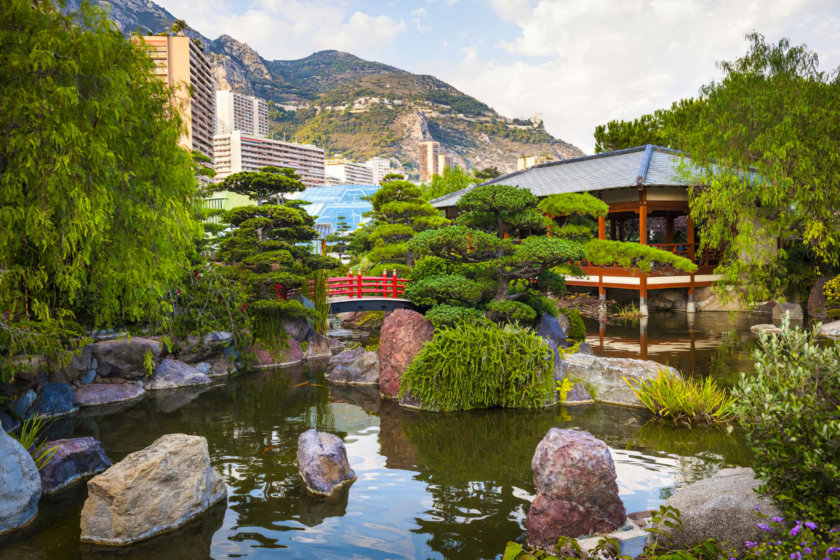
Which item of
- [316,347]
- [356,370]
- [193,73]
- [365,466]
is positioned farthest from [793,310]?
[193,73]

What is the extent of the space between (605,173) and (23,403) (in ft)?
69.4

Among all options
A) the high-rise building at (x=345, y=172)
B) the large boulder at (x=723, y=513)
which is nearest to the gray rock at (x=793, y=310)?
the large boulder at (x=723, y=513)

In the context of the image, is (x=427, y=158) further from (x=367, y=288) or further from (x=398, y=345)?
(x=398, y=345)

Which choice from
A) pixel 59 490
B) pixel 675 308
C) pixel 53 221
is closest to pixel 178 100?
pixel 53 221

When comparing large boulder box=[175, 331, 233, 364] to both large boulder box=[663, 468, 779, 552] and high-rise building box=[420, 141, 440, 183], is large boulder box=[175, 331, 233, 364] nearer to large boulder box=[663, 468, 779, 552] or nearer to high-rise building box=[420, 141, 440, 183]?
large boulder box=[663, 468, 779, 552]

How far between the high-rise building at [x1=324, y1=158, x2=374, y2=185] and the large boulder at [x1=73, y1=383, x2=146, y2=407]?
289ft

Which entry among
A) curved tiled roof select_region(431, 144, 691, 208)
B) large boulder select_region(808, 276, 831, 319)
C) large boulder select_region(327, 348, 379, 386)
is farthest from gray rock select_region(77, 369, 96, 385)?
large boulder select_region(808, 276, 831, 319)

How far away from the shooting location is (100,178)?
8445mm

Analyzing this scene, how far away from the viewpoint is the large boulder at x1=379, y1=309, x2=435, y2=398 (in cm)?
1232

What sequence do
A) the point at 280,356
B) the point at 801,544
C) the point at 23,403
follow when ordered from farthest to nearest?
1. the point at 280,356
2. the point at 23,403
3. the point at 801,544

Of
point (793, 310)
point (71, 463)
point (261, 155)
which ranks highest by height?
point (261, 155)

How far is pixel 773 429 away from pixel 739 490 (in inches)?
36.5

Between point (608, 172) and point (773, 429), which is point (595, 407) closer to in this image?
point (773, 429)

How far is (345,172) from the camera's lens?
10344cm
